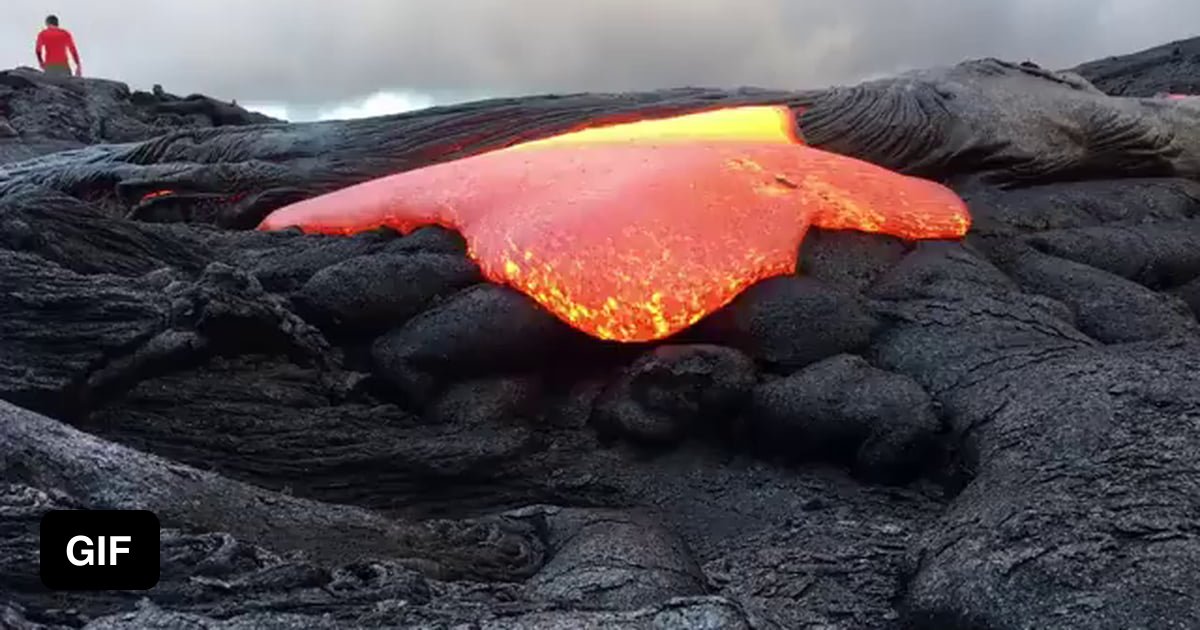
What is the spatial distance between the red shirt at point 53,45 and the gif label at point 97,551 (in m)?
11.3

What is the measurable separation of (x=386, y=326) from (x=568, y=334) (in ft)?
3.01

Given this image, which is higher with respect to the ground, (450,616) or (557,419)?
(557,419)

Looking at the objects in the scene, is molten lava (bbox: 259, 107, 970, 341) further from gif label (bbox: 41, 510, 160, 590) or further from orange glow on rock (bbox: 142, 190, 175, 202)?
gif label (bbox: 41, 510, 160, 590)

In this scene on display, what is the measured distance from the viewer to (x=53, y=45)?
1277cm

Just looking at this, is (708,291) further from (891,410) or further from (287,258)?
(287,258)

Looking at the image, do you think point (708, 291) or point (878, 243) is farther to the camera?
point (878, 243)

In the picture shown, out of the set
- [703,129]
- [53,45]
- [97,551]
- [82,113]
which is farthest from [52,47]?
[97,551]

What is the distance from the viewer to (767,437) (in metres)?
4.71

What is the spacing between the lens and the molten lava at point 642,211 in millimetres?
4863

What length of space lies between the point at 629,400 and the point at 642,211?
88 centimetres

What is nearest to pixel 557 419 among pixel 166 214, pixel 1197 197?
pixel 166 214

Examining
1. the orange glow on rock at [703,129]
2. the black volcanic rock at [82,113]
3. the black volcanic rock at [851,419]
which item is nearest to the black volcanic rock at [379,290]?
the orange glow on rock at [703,129]

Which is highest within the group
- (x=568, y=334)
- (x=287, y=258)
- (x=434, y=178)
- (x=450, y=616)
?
(x=434, y=178)

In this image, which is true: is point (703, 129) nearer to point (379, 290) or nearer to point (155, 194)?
point (379, 290)
